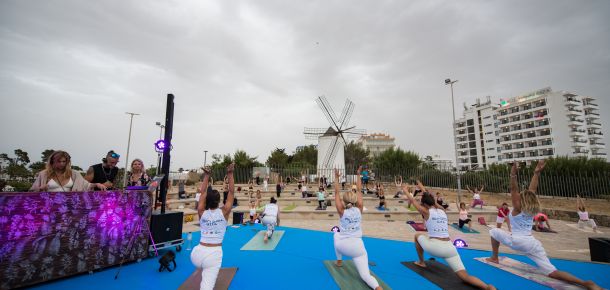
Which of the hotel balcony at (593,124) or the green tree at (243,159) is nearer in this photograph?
the green tree at (243,159)

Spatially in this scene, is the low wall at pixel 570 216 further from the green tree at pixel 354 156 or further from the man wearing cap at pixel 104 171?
the green tree at pixel 354 156

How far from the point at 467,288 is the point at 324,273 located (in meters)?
2.69

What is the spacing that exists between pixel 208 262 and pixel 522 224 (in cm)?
596

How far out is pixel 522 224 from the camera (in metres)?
4.96

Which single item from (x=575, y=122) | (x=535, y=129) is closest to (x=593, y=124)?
(x=575, y=122)

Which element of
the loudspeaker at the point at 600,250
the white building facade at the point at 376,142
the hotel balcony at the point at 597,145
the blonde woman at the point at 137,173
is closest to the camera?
the loudspeaker at the point at 600,250

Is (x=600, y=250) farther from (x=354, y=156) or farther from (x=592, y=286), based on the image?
(x=354, y=156)

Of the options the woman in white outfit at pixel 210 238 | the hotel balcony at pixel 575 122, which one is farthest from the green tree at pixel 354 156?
the hotel balcony at pixel 575 122

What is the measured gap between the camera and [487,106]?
75.9 meters

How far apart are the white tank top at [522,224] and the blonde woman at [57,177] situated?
30.7 feet

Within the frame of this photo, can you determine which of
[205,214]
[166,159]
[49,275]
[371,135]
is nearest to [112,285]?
[49,275]

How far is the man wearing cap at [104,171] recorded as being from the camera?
6.12m

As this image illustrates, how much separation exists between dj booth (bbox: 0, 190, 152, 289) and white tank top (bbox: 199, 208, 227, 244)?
10.3 ft

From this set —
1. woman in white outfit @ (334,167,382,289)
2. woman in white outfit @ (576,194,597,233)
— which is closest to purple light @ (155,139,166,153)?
woman in white outfit @ (334,167,382,289)
